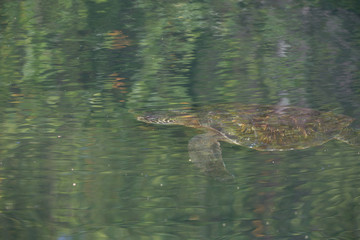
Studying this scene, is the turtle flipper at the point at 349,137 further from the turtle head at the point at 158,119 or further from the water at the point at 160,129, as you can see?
the turtle head at the point at 158,119

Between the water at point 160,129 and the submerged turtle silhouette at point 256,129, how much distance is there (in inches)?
2.2

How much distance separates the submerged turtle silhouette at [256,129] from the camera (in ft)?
7.41

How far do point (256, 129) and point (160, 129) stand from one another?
554 millimetres

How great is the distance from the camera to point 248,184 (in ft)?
6.57

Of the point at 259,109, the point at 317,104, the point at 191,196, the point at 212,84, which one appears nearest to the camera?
the point at 191,196

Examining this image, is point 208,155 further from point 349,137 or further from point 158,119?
point 349,137

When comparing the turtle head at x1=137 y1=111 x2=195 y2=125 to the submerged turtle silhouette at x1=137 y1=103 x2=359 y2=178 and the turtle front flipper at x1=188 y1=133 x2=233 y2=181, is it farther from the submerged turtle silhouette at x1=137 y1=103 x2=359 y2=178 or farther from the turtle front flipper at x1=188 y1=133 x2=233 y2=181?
the turtle front flipper at x1=188 y1=133 x2=233 y2=181

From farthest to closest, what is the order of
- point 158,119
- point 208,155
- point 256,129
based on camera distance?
point 158,119 → point 256,129 → point 208,155

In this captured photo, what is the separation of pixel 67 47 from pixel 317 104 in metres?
2.45

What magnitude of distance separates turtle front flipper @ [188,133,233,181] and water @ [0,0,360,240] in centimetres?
5

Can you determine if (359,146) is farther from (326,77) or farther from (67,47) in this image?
(67,47)

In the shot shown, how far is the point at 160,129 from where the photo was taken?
8.45 feet

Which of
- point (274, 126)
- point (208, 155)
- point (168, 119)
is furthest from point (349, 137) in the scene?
point (168, 119)

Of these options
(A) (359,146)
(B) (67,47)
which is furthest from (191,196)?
(B) (67,47)
